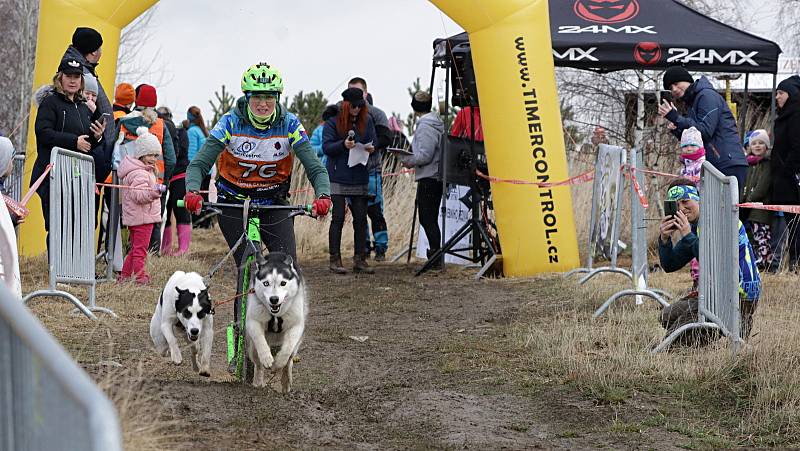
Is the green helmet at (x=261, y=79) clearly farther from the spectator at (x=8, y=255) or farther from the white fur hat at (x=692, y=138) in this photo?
the white fur hat at (x=692, y=138)

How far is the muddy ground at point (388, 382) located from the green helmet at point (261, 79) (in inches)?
67.6

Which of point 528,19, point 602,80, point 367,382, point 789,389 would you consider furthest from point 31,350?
point 602,80

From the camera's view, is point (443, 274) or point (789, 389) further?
point (443, 274)

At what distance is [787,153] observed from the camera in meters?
12.7

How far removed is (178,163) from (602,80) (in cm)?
718

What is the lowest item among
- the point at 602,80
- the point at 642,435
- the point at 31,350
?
the point at 642,435

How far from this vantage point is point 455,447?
5.63m

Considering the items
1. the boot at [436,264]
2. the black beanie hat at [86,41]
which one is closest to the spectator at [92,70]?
the black beanie hat at [86,41]

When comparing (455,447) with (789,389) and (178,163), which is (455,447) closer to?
(789,389)

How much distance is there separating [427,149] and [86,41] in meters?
4.36

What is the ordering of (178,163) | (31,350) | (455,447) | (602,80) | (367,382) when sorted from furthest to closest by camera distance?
(602,80) < (178,163) < (367,382) < (455,447) < (31,350)

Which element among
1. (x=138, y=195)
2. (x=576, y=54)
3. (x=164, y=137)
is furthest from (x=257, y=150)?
(x=576, y=54)

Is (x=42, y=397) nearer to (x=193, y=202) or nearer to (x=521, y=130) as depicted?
(x=193, y=202)

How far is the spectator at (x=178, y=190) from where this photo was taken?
47.1 ft
